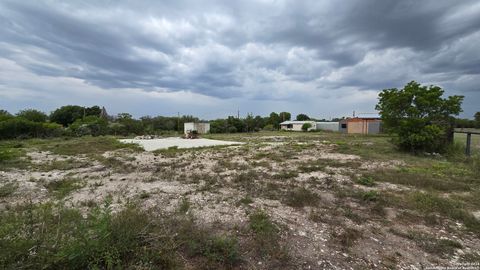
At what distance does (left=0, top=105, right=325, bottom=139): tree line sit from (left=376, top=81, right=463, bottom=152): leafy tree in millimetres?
28512

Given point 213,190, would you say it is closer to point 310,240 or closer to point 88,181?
point 310,240

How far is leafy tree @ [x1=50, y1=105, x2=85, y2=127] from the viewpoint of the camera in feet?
121

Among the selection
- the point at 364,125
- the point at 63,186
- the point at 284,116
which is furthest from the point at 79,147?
the point at 284,116

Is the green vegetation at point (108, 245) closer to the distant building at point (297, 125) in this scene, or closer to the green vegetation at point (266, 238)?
the green vegetation at point (266, 238)

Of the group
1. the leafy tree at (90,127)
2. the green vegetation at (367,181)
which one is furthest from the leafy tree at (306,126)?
the green vegetation at (367,181)

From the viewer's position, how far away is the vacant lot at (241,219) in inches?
99.2

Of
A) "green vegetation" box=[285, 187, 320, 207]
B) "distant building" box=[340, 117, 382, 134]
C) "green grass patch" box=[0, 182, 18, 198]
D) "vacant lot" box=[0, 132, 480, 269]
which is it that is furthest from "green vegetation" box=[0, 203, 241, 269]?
"distant building" box=[340, 117, 382, 134]

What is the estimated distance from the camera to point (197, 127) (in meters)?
35.3

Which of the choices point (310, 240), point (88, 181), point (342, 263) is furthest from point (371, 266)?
point (88, 181)

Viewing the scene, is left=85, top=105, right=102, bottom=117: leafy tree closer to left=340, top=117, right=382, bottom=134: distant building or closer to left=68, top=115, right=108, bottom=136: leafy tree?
left=68, top=115, right=108, bottom=136: leafy tree

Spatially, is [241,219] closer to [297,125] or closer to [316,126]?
[316,126]

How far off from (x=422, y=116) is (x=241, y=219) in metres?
12.3

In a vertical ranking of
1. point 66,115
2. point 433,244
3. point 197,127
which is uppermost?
point 66,115

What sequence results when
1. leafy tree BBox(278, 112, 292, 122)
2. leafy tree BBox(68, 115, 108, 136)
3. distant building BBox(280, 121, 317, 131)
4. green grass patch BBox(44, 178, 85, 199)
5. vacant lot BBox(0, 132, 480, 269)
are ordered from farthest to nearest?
1. leafy tree BBox(278, 112, 292, 122)
2. distant building BBox(280, 121, 317, 131)
3. leafy tree BBox(68, 115, 108, 136)
4. green grass patch BBox(44, 178, 85, 199)
5. vacant lot BBox(0, 132, 480, 269)
